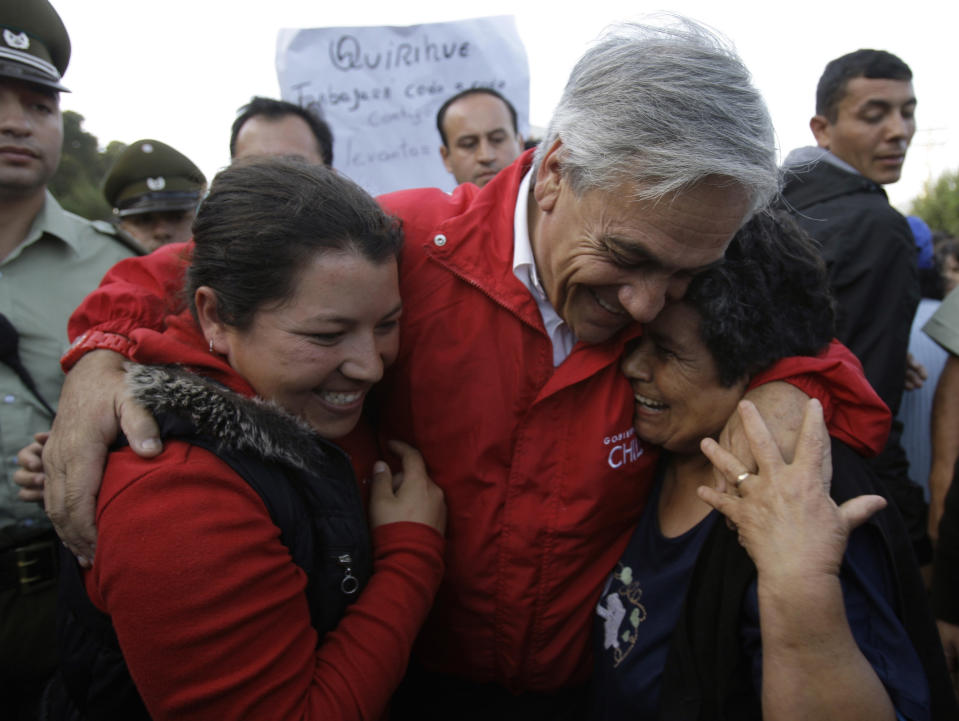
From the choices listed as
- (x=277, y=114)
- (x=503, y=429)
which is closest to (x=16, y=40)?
(x=277, y=114)

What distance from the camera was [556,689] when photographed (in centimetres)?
186

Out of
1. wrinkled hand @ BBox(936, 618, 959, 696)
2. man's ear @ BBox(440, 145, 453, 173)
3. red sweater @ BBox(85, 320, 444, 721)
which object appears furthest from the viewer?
man's ear @ BBox(440, 145, 453, 173)

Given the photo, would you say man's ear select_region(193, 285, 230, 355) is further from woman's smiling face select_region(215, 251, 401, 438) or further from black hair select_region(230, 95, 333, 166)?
black hair select_region(230, 95, 333, 166)

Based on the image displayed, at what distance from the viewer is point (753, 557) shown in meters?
1.33

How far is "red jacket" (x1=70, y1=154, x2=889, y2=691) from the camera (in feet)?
5.49

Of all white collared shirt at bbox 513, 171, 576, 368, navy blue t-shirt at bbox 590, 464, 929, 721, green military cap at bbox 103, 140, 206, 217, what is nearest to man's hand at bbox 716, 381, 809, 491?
navy blue t-shirt at bbox 590, 464, 929, 721

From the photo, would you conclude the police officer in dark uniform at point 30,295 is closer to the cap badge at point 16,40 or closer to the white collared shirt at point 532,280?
the cap badge at point 16,40

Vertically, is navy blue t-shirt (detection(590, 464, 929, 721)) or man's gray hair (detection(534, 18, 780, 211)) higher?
man's gray hair (detection(534, 18, 780, 211))

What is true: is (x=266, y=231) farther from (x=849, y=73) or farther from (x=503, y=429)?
(x=849, y=73)

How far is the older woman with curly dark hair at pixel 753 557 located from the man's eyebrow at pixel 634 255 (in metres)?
0.17

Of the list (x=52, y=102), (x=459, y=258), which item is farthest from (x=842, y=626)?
(x=52, y=102)

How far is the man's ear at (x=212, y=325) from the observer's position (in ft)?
4.83

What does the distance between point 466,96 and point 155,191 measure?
2.08 meters

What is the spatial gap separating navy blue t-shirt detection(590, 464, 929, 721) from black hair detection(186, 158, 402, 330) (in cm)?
107
